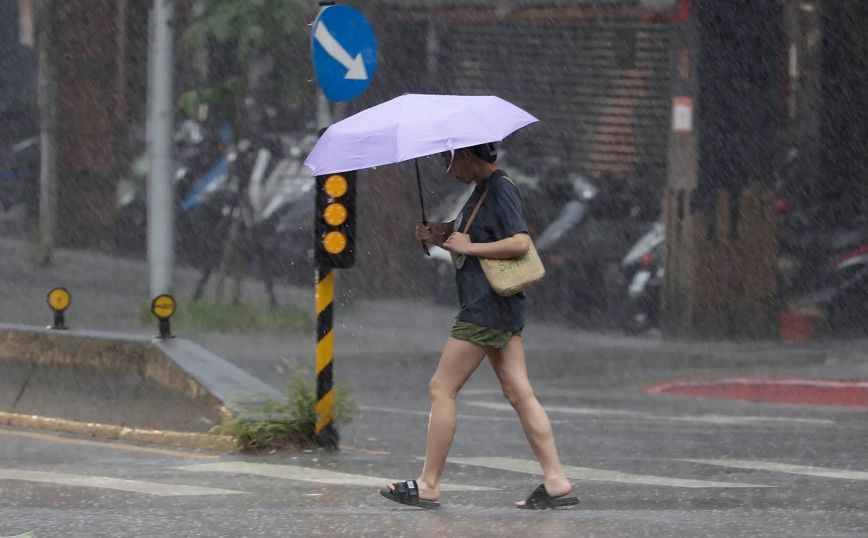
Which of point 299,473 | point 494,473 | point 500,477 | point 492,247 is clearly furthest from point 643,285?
point 492,247

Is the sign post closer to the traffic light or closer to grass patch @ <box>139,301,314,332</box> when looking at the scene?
the traffic light

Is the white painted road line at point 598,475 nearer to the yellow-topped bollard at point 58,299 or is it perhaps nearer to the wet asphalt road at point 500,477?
the wet asphalt road at point 500,477

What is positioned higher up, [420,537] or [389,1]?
[389,1]

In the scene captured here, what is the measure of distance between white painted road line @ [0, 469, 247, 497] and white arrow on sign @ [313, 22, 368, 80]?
291cm

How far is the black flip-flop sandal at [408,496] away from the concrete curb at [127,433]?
2707 mm

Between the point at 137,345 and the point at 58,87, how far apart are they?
17.5m

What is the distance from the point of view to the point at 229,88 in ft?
74.9

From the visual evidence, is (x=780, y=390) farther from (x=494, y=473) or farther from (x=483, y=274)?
(x=483, y=274)

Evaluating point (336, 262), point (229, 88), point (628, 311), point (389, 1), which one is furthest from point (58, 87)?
point (336, 262)

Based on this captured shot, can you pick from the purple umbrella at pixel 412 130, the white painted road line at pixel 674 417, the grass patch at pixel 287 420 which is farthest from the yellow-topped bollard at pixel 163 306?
the purple umbrella at pixel 412 130

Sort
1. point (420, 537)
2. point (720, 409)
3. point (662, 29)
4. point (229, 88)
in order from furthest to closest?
1. point (662, 29)
2. point (229, 88)
3. point (720, 409)
4. point (420, 537)

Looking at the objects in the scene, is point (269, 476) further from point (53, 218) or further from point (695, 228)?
point (53, 218)

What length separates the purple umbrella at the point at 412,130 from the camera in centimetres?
908

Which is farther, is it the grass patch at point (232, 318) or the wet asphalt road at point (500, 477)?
the grass patch at point (232, 318)
